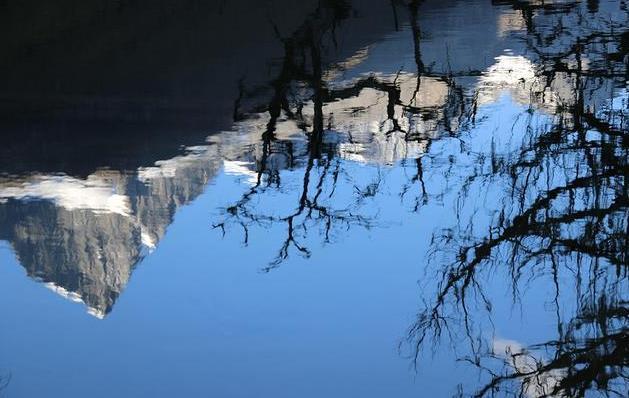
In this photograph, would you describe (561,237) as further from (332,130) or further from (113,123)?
(113,123)

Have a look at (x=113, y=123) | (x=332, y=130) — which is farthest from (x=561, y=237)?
(x=113, y=123)

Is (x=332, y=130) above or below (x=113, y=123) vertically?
below

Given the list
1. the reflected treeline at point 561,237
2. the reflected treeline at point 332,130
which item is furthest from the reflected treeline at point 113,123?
the reflected treeline at point 561,237

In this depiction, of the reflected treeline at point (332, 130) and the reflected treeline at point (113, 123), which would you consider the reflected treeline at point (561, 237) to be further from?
the reflected treeline at point (113, 123)

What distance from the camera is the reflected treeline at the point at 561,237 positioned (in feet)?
9.60

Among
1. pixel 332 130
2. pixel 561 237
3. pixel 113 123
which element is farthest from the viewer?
pixel 113 123

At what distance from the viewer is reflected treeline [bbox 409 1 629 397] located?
9.60 feet

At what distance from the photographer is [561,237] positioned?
12.6 ft

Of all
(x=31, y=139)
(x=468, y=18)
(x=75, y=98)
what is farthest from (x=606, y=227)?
(x=468, y=18)

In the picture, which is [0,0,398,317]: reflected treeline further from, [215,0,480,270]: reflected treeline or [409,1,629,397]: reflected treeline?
[409,1,629,397]: reflected treeline

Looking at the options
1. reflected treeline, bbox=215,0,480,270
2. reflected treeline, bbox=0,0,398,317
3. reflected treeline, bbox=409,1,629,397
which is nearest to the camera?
reflected treeline, bbox=409,1,629,397

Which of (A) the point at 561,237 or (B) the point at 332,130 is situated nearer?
(A) the point at 561,237

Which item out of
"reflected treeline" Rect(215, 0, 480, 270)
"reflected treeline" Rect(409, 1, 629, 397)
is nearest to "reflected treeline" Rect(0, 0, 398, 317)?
"reflected treeline" Rect(215, 0, 480, 270)

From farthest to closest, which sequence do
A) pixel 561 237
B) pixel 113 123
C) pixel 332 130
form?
pixel 113 123 → pixel 332 130 → pixel 561 237
